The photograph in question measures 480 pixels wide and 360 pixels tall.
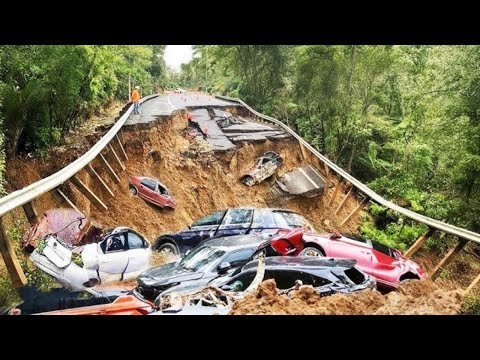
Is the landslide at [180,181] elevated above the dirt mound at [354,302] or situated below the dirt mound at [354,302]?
above

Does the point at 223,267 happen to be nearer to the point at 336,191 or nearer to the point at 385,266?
the point at 336,191

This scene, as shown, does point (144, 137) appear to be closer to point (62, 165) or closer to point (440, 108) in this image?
point (62, 165)

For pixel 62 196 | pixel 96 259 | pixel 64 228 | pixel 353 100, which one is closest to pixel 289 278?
pixel 96 259

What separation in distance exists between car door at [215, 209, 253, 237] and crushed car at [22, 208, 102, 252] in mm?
1108

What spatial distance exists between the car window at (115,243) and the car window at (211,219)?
0.66 metres

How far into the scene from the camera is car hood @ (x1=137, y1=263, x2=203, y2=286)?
441 cm

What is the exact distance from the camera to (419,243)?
476 cm

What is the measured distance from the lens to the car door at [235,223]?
466 cm

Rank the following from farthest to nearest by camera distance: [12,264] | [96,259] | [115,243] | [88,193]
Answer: [88,193]
[115,243]
[96,259]
[12,264]

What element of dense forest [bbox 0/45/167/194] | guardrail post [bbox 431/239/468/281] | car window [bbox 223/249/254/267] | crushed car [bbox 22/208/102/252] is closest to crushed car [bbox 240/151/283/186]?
car window [bbox 223/249/254/267]

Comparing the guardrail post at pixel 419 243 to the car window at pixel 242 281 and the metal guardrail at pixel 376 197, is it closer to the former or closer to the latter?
the metal guardrail at pixel 376 197

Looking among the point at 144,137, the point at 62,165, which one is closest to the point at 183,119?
the point at 144,137

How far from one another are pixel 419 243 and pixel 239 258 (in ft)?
5.62

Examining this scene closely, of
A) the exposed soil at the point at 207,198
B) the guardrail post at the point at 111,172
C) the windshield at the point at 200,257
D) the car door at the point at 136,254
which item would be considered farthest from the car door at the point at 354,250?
the guardrail post at the point at 111,172
